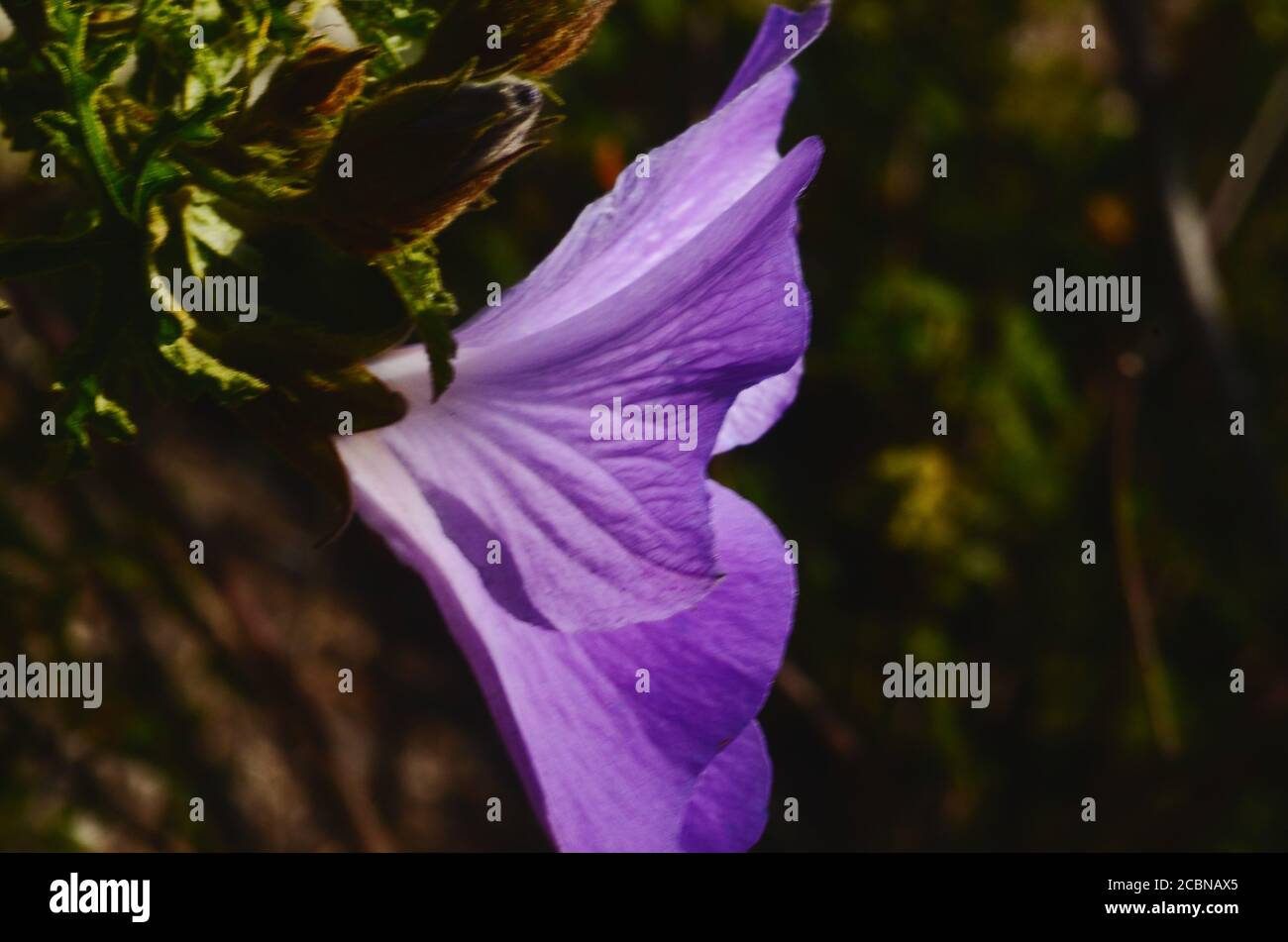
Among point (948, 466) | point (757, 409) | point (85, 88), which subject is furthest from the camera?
point (948, 466)

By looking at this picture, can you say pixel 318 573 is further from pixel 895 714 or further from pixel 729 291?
pixel 729 291

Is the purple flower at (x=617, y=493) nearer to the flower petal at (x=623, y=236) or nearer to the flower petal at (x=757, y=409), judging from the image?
the flower petal at (x=623, y=236)

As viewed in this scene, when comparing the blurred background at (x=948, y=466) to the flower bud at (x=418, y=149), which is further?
the blurred background at (x=948, y=466)

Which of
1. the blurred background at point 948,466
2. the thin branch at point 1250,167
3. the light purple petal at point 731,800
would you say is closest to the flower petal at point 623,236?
the light purple petal at point 731,800

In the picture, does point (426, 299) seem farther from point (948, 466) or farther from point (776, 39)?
point (948, 466)

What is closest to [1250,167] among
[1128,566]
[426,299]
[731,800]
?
[1128,566]

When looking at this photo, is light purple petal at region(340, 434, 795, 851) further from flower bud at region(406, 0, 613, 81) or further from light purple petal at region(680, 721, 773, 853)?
flower bud at region(406, 0, 613, 81)
